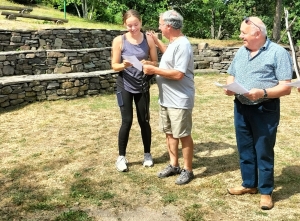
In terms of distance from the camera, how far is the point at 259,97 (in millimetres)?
2988

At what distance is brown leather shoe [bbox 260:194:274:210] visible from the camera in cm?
336

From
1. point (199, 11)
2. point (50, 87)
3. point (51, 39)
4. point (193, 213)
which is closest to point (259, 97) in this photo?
point (193, 213)

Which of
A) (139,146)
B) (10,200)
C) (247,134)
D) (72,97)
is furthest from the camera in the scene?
(72,97)

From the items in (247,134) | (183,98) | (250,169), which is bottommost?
(250,169)

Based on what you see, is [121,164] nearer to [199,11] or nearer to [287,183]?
[287,183]

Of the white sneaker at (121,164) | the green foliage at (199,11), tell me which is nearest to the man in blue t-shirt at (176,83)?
the white sneaker at (121,164)

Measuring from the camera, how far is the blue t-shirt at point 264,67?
9.72 ft

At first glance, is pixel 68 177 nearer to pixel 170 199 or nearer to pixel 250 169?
pixel 170 199

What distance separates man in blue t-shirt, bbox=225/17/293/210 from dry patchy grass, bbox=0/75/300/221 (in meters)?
0.37

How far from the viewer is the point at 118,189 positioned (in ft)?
12.7

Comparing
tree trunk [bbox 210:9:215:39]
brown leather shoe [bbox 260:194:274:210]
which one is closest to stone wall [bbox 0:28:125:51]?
brown leather shoe [bbox 260:194:274:210]

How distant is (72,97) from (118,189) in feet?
16.0

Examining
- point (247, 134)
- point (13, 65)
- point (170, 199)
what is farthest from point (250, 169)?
point (13, 65)

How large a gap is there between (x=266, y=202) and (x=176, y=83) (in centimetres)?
143
